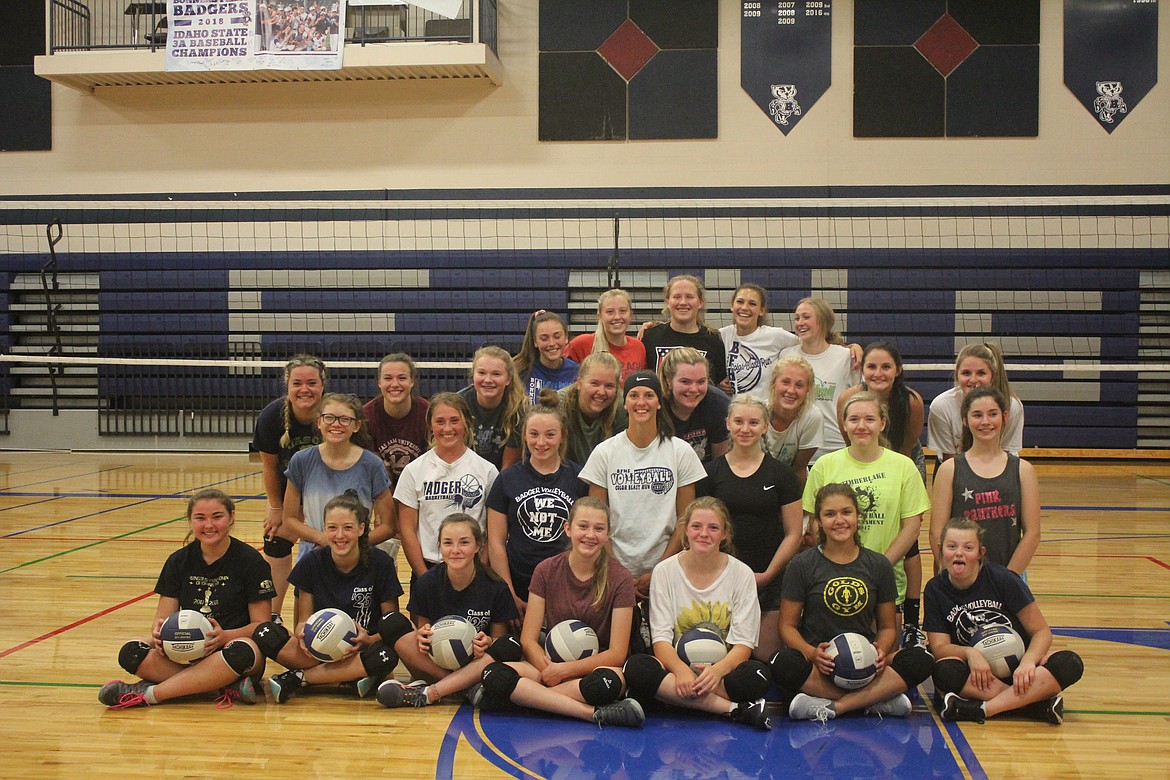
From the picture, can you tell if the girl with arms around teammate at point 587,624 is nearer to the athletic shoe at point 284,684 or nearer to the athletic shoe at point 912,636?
the athletic shoe at point 284,684

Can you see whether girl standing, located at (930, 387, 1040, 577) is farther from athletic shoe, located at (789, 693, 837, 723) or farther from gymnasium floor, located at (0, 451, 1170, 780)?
athletic shoe, located at (789, 693, 837, 723)

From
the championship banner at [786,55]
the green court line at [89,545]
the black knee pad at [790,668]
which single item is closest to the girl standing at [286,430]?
the black knee pad at [790,668]

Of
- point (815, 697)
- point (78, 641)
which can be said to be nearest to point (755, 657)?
point (815, 697)

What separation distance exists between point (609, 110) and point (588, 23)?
1.08 m

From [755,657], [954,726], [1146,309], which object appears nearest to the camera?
[954,726]

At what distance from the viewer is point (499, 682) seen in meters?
3.53

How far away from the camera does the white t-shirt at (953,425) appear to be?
4.44 metres

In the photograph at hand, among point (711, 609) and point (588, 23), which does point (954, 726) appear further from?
point (588, 23)

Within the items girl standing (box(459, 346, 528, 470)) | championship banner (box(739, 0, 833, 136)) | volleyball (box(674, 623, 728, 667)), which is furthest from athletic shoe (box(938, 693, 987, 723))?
championship banner (box(739, 0, 833, 136))

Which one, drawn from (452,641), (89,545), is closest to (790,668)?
(452,641)

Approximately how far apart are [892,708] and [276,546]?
2841 mm

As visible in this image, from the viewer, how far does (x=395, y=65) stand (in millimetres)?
11461

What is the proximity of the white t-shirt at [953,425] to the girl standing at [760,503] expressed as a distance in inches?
37.3

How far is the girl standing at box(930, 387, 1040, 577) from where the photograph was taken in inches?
154
